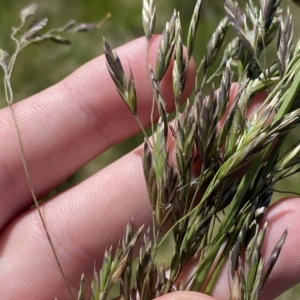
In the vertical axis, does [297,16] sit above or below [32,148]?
above

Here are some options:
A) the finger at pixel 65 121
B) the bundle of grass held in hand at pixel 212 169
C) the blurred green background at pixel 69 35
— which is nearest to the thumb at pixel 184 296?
the bundle of grass held in hand at pixel 212 169

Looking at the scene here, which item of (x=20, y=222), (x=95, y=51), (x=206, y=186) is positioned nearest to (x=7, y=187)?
(x=20, y=222)

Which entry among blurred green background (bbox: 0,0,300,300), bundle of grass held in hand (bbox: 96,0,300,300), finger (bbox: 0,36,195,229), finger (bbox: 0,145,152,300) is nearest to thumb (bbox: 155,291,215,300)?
bundle of grass held in hand (bbox: 96,0,300,300)

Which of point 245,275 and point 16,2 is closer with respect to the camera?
point 245,275

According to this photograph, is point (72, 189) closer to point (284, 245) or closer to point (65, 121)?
point (65, 121)

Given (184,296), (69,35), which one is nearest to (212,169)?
(184,296)

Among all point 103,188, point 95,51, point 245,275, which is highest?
point 95,51

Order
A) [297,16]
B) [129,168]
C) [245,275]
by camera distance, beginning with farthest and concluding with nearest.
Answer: [297,16]
[129,168]
[245,275]

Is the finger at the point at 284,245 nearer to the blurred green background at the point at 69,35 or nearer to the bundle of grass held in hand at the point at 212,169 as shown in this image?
the bundle of grass held in hand at the point at 212,169

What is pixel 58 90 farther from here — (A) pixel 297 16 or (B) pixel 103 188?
(A) pixel 297 16
